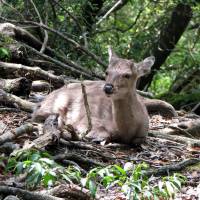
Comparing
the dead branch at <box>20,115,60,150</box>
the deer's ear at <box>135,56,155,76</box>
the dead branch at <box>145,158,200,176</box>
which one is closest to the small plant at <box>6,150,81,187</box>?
the dead branch at <box>20,115,60,150</box>

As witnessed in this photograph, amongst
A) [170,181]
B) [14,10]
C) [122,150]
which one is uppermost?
[14,10]

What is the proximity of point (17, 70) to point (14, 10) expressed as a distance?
85.4 inches

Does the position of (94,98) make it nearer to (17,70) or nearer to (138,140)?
(138,140)

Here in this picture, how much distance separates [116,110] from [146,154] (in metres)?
0.76

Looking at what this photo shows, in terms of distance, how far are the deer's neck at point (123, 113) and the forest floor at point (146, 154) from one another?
28 cm

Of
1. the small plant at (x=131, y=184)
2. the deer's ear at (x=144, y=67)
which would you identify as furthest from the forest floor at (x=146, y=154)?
the deer's ear at (x=144, y=67)

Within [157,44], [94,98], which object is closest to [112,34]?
[157,44]

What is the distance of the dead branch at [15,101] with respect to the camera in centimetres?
752

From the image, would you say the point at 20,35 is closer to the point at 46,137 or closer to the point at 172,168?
the point at 46,137

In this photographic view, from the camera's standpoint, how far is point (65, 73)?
10.3 meters

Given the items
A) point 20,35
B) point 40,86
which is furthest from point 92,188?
point 20,35

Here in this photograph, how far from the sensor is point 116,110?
7059mm

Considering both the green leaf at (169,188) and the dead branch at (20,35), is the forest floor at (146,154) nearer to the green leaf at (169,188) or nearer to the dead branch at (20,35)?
the green leaf at (169,188)

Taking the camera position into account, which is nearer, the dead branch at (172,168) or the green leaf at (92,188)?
the green leaf at (92,188)
